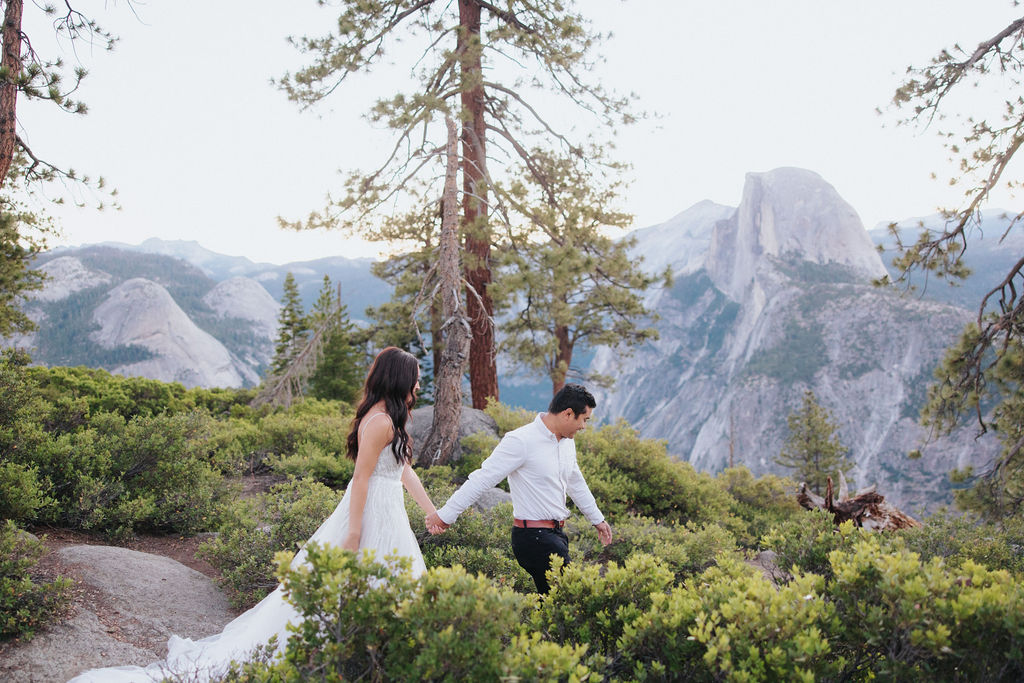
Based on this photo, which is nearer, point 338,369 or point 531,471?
point 531,471

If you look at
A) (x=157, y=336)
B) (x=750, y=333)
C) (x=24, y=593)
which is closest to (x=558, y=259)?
(x=24, y=593)

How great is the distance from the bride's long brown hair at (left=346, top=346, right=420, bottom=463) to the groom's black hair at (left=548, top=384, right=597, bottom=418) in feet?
3.18

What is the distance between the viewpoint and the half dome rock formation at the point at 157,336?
4247 inches

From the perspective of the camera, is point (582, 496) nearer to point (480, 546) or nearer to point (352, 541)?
point (352, 541)

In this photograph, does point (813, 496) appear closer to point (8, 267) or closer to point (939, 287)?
point (8, 267)

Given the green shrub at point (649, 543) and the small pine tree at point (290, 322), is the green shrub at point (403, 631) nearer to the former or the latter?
the green shrub at point (649, 543)

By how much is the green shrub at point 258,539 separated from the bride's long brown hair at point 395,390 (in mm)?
2216

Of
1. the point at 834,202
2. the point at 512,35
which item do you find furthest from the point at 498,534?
the point at 834,202

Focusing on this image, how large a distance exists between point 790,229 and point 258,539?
142843mm

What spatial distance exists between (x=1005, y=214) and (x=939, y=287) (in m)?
124

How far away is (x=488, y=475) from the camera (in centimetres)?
419

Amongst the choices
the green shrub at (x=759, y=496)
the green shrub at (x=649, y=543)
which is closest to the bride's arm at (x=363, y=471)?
the green shrub at (x=649, y=543)

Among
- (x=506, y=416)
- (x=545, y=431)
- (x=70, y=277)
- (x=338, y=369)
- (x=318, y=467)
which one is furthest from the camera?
(x=70, y=277)

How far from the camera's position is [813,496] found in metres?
12.6
